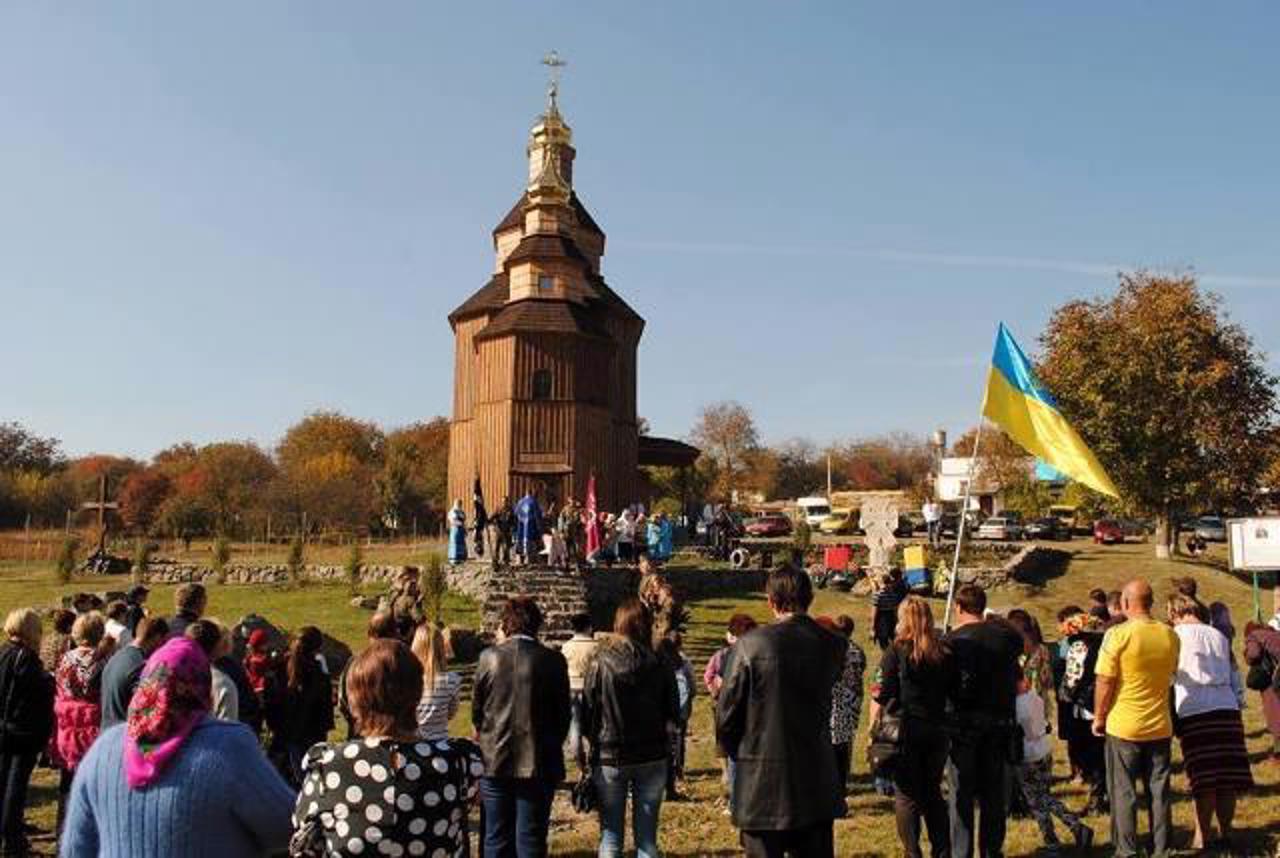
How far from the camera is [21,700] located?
734 cm

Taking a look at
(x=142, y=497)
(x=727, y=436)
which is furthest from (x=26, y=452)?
(x=727, y=436)

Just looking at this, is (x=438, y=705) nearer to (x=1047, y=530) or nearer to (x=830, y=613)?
(x=830, y=613)

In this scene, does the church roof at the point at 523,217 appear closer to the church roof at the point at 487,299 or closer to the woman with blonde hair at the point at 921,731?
the church roof at the point at 487,299

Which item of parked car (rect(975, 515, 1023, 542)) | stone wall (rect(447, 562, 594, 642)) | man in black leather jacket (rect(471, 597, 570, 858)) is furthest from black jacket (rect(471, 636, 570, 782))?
parked car (rect(975, 515, 1023, 542))

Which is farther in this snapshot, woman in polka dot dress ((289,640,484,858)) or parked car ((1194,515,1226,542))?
parked car ((1194,515,1226,542))

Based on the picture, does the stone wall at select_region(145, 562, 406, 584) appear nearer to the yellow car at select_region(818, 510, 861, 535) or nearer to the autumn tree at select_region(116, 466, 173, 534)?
the yellow car at select_region(818, 510, 861, 535)

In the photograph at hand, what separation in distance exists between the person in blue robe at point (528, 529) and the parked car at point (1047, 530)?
26.8 meters

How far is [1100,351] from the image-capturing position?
117 feet

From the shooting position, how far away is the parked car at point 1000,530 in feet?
140

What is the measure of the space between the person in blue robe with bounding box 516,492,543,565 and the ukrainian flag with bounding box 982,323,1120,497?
16.6 m

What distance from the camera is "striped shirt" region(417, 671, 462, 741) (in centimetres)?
658

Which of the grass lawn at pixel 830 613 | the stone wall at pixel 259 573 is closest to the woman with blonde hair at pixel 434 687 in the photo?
the grass lawn at pixel 830 613

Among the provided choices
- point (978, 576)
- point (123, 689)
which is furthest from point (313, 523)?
point (123, 689)

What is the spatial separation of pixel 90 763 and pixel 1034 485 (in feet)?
175
